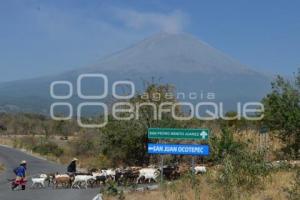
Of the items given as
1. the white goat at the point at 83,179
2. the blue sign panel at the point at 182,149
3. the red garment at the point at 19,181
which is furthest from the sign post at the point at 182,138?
the red garment at the point at 19,181

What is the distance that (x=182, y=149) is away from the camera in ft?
71.0

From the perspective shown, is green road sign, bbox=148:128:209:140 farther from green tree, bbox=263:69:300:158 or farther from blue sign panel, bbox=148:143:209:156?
green tree, bbox=263:69:300:158

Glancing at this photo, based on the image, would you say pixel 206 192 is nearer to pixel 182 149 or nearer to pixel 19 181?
pixel 182 149

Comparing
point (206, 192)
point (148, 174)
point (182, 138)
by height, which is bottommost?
point (148, 174)

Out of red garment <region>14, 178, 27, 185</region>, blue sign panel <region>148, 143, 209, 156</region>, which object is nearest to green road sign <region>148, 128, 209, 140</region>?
blue sign panel <region>148, 143, 209, 156</region>

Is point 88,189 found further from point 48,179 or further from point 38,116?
point 38,116

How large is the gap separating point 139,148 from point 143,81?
4.40m

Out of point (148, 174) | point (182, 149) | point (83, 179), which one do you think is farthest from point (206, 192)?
point (83, 179)

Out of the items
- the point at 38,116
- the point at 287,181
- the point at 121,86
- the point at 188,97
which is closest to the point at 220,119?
the point at 188,97

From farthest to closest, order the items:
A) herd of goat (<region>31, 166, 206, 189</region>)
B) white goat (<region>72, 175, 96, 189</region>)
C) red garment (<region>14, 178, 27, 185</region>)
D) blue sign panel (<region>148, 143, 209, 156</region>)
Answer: white goat (<region>72, 175, 96, 189</region>) < herd of goat (<region>31, 166, 206, 189</region>) < red garment (<region>14, 178, 27, 185</region>) < blue sign panel (<region>148, 143, 209, 156</region>)

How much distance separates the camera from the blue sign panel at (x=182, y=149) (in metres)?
21.4

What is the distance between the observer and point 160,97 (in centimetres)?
3634

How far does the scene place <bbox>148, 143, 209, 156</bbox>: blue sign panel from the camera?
21.4m

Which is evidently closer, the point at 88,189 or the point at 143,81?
the point at 88,189
